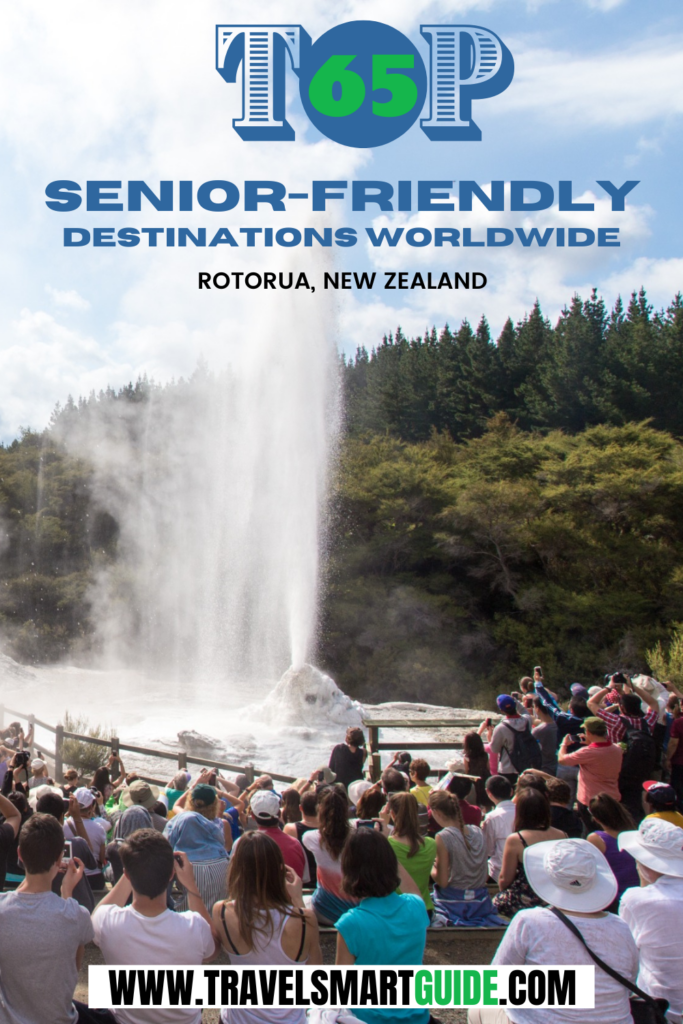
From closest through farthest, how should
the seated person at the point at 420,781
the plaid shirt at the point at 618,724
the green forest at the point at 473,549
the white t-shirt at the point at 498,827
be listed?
the white t-shirt at the point at 498,827
the seated person at the point at 420,781
the plaid shirt at the point at 618,724
the green forest at the point at 473,549

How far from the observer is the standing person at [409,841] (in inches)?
148

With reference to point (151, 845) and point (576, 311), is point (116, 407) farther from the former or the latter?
point (151, 845)

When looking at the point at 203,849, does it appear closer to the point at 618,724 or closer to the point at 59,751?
the point at 618,724

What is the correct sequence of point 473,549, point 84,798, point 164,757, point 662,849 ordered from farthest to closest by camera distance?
point 473,549, point 164,757, point 84,798, point 662,849

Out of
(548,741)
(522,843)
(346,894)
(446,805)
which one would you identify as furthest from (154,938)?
(548,741)

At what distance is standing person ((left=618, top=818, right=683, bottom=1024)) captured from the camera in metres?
2.82

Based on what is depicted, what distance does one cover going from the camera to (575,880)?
8.55 ft

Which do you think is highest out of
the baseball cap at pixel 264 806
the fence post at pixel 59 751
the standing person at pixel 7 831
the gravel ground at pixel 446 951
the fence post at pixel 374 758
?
the baseball cap at pixel 264 806

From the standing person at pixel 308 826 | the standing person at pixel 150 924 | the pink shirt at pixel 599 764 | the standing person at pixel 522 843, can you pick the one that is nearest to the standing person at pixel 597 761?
the pink shirt at pixel 599 764

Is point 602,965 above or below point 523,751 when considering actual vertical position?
above

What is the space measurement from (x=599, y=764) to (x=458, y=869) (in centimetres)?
144

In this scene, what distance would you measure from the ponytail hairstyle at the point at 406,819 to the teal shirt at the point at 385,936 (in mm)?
1038

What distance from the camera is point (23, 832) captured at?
9.16ft

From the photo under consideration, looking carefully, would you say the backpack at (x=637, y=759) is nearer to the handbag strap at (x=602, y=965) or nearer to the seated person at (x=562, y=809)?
the seated person at (x=562, y=809)
